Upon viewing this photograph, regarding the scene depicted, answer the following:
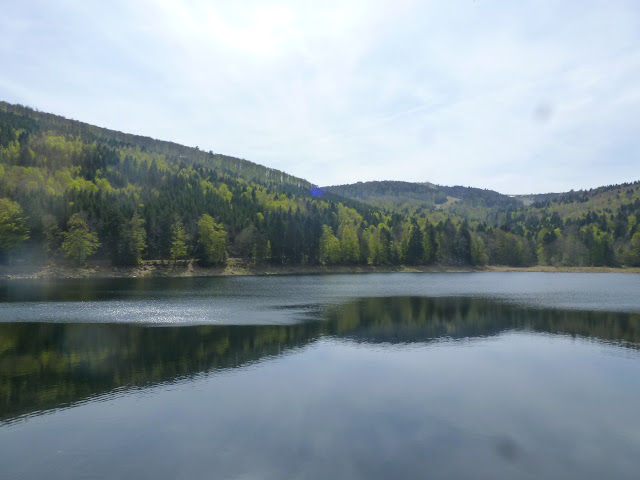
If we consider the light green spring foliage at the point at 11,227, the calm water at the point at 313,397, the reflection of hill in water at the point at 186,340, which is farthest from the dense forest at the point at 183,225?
the reflection of hill in water at the point at 186,340

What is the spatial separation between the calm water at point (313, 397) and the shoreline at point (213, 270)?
171ft

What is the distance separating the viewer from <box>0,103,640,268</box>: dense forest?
308ft

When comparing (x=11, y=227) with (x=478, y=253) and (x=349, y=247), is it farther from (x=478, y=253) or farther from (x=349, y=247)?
(x=478, y=253)

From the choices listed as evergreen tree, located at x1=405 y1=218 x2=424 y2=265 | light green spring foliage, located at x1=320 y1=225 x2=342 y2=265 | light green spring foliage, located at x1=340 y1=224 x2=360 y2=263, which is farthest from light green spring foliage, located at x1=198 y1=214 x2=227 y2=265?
evergreen tree, located at x1=405 y1=218 x2=424 y2=265

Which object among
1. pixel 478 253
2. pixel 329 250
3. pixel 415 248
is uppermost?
pixel 415 248

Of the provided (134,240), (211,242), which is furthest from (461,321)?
(134,240)

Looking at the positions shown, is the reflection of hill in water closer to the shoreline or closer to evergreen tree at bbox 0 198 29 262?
evergreen tree at bbox 0 198 29 262

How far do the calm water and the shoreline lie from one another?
171 feet

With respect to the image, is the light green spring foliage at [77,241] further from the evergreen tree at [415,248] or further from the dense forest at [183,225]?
the evergreen tree at [415,248]

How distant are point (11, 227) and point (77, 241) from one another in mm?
11823

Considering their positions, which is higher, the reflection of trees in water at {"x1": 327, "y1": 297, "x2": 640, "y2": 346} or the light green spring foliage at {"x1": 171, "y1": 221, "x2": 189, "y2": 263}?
the light green spring foliage at {"x1": 171, "y1": 221, "x2": 189, "y2": 263}

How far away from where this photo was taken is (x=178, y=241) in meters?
103

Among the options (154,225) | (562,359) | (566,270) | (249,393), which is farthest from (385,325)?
(566,270)

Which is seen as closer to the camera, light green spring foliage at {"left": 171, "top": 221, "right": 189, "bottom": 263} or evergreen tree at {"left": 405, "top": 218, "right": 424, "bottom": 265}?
light green spring foliage at {"left": 171, "top": 221, "right": 189, "bottom": 263}
